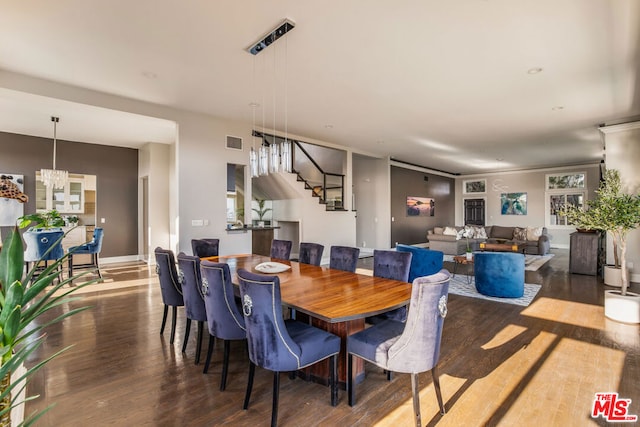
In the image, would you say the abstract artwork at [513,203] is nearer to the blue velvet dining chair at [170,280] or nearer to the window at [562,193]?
the window at [562,193]

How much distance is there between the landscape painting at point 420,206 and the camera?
11533 mm

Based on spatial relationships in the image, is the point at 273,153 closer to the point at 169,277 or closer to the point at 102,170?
the point at 169,277

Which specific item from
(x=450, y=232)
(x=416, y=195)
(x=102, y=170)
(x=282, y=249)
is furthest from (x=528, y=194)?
(x=102, y=170)

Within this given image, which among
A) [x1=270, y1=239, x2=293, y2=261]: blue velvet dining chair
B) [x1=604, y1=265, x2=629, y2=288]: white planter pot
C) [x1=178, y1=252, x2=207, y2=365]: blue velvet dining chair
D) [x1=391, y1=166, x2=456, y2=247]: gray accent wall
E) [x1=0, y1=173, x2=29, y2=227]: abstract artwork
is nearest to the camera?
[x1=178, y1=252, x2=207, y2=365]: blue velvet dining chair

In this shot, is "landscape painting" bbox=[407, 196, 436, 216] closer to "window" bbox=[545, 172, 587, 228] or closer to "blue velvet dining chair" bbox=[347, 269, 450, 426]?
"window" bbox=[545, 172, 587, 228]

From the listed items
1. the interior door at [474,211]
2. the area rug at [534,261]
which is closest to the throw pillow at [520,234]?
the area rug at [534,261]

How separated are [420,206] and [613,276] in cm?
667

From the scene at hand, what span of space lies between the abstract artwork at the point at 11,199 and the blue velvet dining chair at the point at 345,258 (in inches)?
274

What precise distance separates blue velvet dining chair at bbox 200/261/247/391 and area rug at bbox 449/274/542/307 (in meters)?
4.03

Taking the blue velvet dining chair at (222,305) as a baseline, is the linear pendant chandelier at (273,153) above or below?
above

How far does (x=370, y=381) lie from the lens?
258cm

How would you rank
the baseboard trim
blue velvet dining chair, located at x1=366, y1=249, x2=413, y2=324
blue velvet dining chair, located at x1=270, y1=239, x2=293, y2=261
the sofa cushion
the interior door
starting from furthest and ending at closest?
1. the interior door
2. the sofa cushion
3. the baseboard trim
4. blue velvet dining chair, located at x1=270, y1=239, x2=293, y2=261
5. blue velvet dining chair, located at x1=366, y1=249, x2=413, y2=324

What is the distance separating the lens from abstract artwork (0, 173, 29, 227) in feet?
21.3

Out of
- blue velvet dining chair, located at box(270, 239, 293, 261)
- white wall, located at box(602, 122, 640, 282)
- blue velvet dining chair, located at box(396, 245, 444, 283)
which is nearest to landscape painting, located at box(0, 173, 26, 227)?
blue velvet dining chair, located at box(270, 239, 293, 261)
